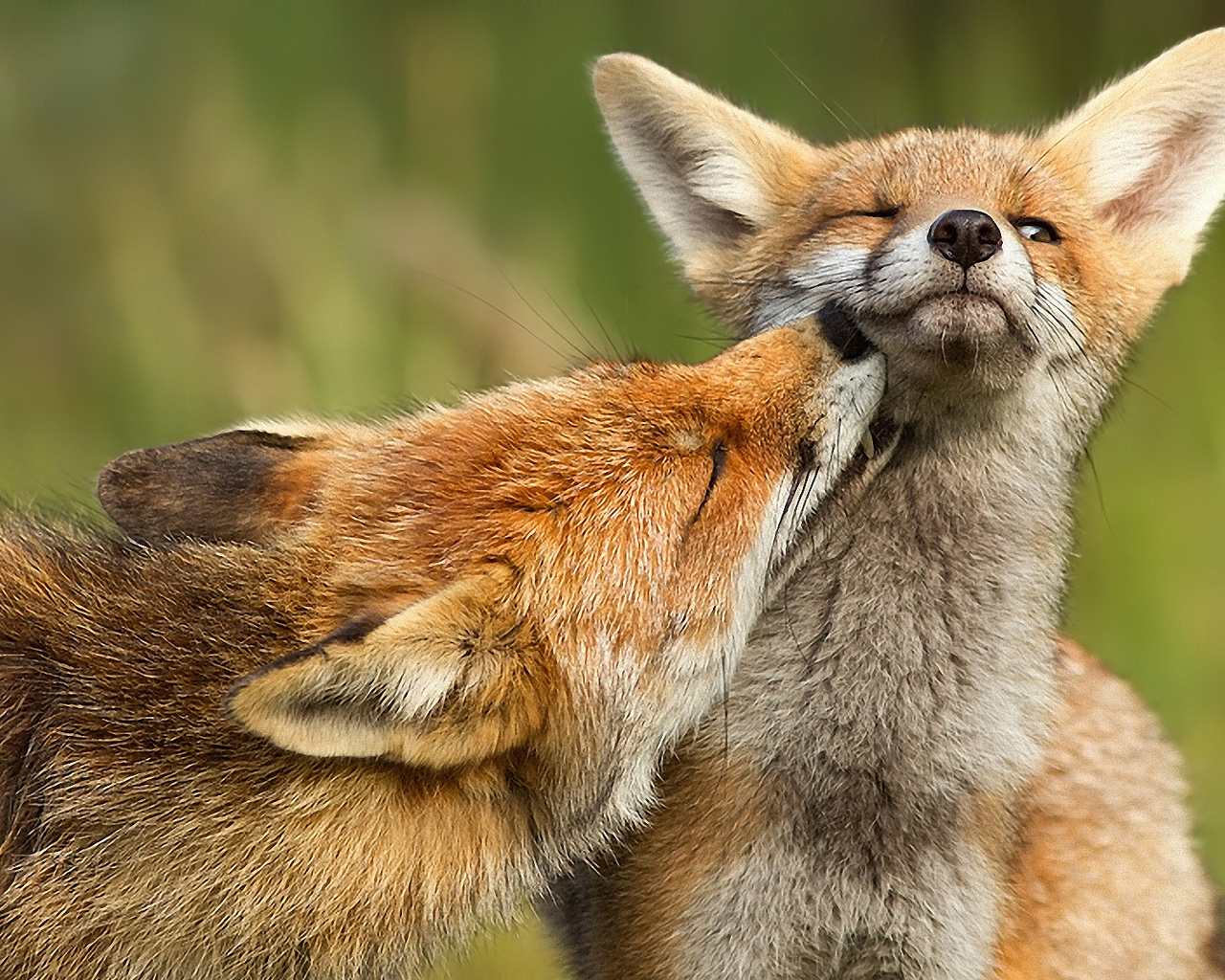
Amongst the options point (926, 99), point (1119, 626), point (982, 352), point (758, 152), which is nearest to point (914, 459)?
point (982, 352)

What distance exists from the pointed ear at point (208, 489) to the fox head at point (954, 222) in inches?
52.6

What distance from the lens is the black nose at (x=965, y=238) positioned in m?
3.49

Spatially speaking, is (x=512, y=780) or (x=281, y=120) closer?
(x=512, y=780)

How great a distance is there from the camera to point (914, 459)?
384 cm

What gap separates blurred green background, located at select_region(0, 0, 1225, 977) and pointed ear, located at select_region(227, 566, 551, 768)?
10.4 feet

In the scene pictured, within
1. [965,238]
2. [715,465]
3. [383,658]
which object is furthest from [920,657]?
[383,658]

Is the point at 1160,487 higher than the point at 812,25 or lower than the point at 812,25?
lower

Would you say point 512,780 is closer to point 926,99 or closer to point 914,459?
point 914,459

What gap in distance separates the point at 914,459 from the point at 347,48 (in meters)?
4.60

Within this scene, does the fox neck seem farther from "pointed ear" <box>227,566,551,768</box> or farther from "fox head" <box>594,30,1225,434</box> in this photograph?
"pointed ear" <box>227,566,551,768</box>

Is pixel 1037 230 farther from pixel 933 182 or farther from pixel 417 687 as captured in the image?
pixel 417 687

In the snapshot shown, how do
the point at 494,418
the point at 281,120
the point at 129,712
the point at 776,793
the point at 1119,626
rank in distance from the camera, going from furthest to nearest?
the point at 281,120
the point at 1119,626
the point at 776,793
the point at 494,418
the point at 129,712

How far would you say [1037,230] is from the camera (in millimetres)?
3986

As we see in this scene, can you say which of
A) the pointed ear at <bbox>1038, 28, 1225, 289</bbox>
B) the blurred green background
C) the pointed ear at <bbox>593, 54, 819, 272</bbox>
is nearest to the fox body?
the pointed ear at <bbox>593, 54, 819, 272</bbox>
